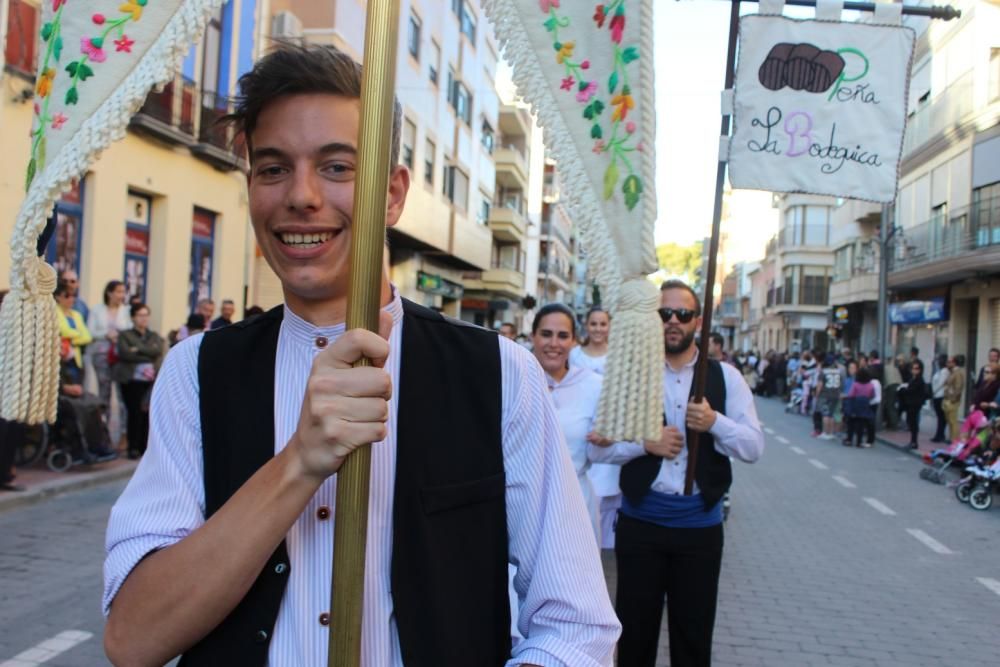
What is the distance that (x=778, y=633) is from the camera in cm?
555

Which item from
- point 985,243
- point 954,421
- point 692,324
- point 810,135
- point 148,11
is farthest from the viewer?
point 985,243

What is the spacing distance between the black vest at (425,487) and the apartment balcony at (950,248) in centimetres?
2346

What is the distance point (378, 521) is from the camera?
4.98 ft

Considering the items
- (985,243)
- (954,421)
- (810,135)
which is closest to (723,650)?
(810,135)

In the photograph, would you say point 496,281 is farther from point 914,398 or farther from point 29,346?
point 29,346

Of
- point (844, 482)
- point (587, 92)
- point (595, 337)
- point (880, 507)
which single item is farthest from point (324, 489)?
point (844, 482)

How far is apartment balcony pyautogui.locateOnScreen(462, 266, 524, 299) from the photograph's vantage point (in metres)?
39.0

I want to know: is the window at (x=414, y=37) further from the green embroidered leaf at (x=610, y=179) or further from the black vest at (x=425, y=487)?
the black vest at (x=425, y=487)

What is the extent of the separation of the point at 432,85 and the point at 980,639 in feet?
71.8

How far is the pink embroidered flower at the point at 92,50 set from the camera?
1791mm

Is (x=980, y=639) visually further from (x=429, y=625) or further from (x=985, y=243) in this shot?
(x=985, y=243)

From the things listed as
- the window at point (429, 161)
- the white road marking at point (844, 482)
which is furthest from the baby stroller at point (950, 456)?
the window at point (429, 161)

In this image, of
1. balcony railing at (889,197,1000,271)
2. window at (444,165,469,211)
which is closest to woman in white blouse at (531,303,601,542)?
balcony railing at (889,197,1000,271)

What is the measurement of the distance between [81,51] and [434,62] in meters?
24.5
